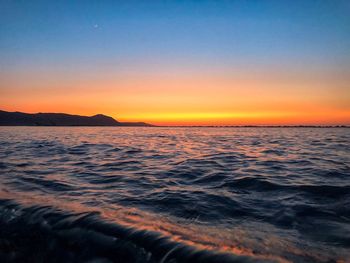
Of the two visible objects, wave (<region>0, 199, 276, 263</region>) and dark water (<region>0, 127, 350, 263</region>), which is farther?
dark water (<region>0, 127, 350, 263</region>)

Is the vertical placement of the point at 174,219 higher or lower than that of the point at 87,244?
lower

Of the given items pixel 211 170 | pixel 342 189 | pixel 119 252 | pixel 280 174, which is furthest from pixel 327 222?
pixel 211 170

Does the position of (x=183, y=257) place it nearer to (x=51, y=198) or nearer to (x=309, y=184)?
(x=51, y=198)

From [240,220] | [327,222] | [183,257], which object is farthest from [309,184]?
[183,257]

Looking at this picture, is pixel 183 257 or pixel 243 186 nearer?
pixel 183 257

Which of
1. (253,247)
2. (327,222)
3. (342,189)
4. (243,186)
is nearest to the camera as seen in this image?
(253,247)

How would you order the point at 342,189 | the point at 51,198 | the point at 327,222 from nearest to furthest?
the point at 327,222 → the point at 51,198 → the point at 342,189

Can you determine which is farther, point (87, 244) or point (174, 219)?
point (174, 219)

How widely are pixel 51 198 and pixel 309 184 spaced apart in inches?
255

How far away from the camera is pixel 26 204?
14.7 feet

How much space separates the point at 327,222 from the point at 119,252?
348 centimetres

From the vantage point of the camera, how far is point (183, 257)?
2684 mm

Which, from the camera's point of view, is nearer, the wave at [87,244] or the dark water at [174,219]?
the wave at [87,244]

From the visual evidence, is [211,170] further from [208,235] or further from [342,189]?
[208,235]
